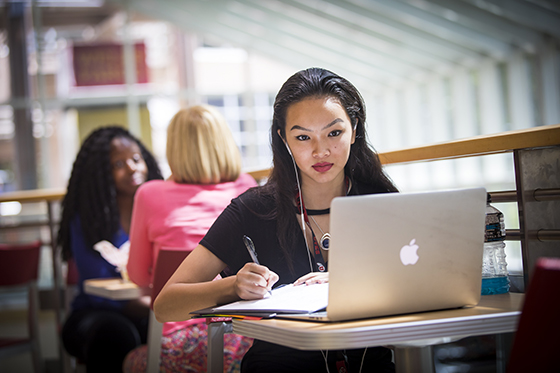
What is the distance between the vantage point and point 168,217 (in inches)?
79.5

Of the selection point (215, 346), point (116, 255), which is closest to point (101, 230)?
point (116, 255)

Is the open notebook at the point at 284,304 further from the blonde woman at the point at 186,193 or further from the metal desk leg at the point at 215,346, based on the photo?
the blonde woman at the point at 186,193

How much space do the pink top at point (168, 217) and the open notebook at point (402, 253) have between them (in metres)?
1.01

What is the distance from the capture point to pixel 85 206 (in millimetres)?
2879

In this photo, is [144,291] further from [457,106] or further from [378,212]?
[457,106]

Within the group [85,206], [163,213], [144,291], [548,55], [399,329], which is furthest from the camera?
[548,55]

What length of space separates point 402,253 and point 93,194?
7.64ft

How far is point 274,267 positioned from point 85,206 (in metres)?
1.74

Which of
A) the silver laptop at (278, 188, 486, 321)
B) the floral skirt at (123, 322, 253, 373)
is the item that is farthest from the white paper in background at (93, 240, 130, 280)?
the silver laptop at (278, 188, 486, 321)

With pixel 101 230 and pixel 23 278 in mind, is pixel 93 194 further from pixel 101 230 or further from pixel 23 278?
pixel 23 278

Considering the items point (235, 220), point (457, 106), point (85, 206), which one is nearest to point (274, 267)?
point (235, 220)

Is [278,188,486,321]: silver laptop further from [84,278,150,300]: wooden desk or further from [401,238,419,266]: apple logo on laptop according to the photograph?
[84,278,150,300]: wooden desk

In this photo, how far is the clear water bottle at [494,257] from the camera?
4.28 ft

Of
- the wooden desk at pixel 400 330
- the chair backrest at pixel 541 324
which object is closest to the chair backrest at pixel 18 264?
the wooden desk at pixel 400 330
